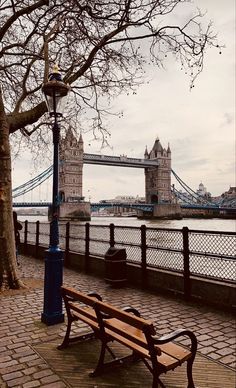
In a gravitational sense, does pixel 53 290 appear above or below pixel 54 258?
below

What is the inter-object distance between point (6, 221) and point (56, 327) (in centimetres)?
367

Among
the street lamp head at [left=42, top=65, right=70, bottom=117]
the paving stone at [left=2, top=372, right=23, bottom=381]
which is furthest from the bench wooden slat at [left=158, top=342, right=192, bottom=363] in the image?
the street lamp head at [left=42, top=65, right=70, bottom=117]

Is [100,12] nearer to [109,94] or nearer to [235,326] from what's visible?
[109,94]

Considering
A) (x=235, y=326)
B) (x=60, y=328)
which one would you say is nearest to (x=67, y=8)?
(x=60, y=328)

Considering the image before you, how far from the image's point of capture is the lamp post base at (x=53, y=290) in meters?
5.34

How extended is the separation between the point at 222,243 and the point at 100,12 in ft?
21.4

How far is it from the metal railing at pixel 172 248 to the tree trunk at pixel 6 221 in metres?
2.57

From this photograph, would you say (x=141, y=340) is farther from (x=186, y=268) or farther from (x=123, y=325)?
(x=186, y=268)

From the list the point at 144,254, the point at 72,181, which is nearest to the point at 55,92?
the point at 144,254

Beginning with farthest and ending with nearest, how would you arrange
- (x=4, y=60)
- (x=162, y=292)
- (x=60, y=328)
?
(x=4, y=60) < (x=162, y=292) < (x=60, y=328)

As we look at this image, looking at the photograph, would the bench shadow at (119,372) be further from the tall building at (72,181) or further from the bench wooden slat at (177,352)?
the tall building at (72,181)

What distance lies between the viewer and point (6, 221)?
319 inches

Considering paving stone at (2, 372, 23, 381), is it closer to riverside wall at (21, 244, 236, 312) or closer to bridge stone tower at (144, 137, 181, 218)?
riverside wall at (21, 244, 236, 312)

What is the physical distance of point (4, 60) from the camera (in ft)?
40.3
